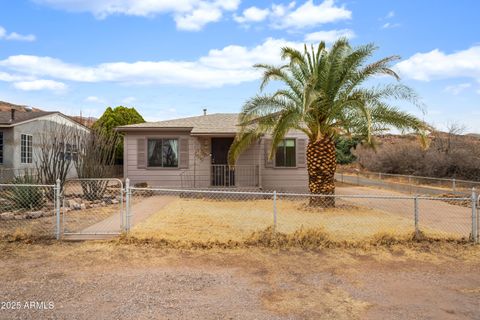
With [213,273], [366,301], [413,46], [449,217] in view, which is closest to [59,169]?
[213,273]

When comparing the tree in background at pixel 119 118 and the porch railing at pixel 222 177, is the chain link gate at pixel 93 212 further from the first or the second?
the tree in background at pixel 119 118

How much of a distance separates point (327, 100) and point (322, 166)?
2.32 m

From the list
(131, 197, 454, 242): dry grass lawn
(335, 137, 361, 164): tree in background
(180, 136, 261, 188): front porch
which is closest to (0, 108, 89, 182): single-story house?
(180, 136, 261, 188): front porch

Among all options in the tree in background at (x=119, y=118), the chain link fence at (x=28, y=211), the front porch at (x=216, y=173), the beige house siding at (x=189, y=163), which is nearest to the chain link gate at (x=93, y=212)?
the chain link fence at (x=28, y=211)

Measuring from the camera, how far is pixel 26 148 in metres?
19.5

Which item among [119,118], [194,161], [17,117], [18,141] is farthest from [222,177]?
[119,118]

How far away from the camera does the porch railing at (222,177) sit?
53.7 ft

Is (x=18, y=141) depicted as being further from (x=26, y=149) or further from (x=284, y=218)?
(x=284, y=218)

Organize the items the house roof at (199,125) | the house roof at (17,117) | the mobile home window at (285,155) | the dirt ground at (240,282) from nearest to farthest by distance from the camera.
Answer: the dirt ground at (240,282)
the house roof at (199,125)
the mobile home window at (285,155)
the house roof at (17,117)

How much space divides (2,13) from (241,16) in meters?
9.36

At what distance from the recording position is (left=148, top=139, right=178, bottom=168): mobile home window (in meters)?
16.8

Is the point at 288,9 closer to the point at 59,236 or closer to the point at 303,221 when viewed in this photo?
the point at 303,221

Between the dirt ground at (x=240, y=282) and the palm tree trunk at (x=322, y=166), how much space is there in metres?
5.32

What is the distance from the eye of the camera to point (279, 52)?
467 inches
